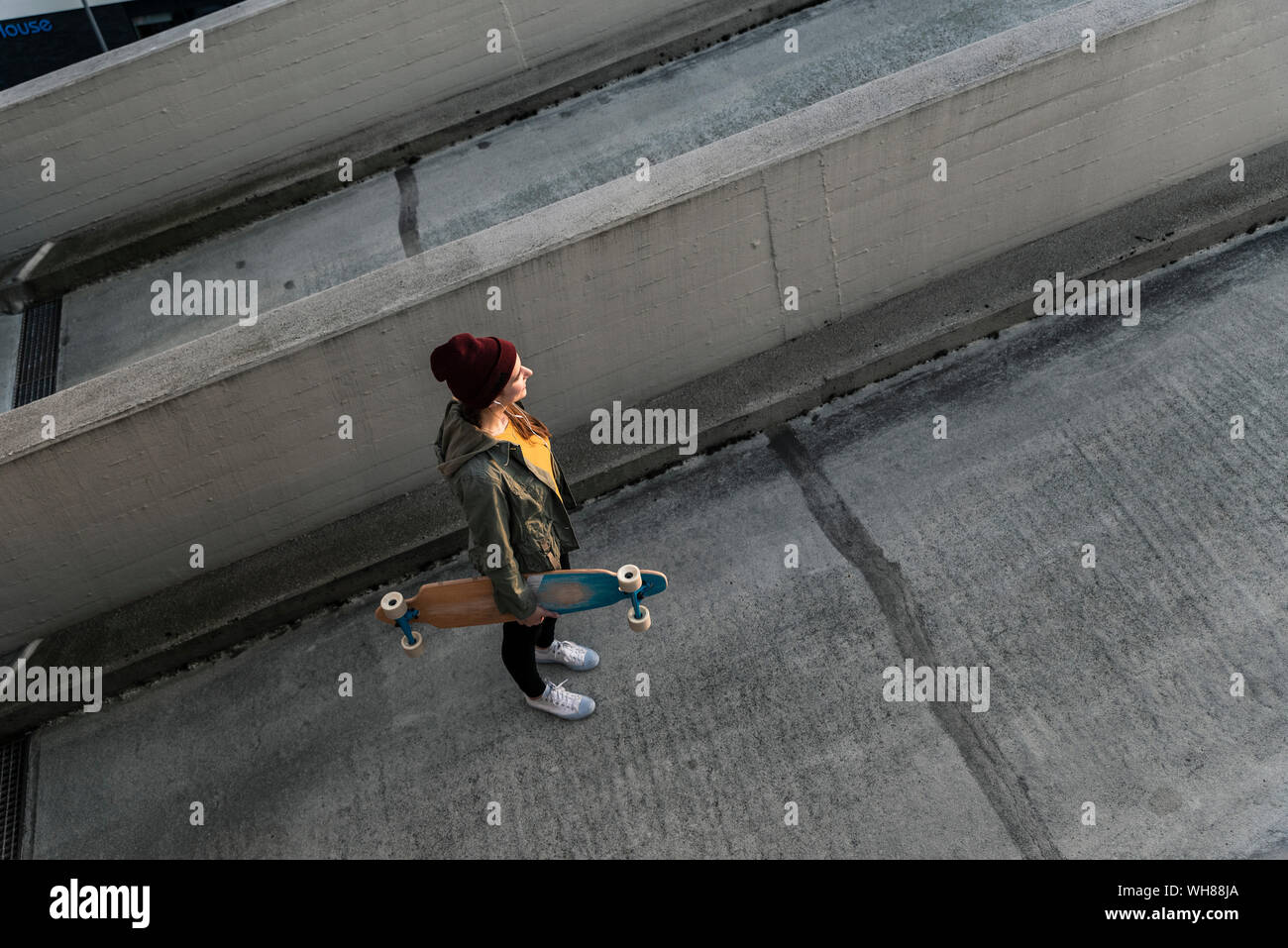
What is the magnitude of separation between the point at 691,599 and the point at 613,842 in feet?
4.08

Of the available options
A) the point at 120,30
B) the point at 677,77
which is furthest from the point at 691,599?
the point at 120,30

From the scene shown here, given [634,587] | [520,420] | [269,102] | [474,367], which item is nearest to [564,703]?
[634,587]

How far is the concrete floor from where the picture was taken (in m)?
4.60

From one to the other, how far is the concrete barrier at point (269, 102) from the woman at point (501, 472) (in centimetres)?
571

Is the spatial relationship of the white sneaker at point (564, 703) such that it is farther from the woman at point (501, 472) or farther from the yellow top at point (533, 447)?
the yellow top at point (533, 447)

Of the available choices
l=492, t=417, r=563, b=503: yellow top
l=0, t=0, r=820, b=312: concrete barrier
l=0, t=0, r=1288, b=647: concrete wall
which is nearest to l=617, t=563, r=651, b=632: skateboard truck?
l=492, t=417, r=563, b=503: yellow top

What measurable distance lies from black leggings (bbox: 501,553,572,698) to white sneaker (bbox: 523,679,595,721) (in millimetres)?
49

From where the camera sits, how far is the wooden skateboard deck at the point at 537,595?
14.5 ft

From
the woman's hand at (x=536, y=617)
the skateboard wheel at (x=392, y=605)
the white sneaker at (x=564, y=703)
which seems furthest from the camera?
the white sneaker at (x=564, y=703)

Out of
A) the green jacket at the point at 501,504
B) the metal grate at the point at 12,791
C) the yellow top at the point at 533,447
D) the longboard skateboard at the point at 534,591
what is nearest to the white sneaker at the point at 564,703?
the longboard skateboard at the point at 534,591

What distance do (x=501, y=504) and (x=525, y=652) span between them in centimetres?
84

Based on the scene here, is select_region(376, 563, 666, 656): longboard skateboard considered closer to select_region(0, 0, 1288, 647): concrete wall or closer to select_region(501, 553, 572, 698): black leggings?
select_region(501, 553, 572, 698): black leggings

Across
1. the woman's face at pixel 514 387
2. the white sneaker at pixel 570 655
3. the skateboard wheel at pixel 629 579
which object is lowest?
the white sneaker at pixel 570 655

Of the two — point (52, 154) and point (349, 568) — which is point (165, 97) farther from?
point (349, 568)
